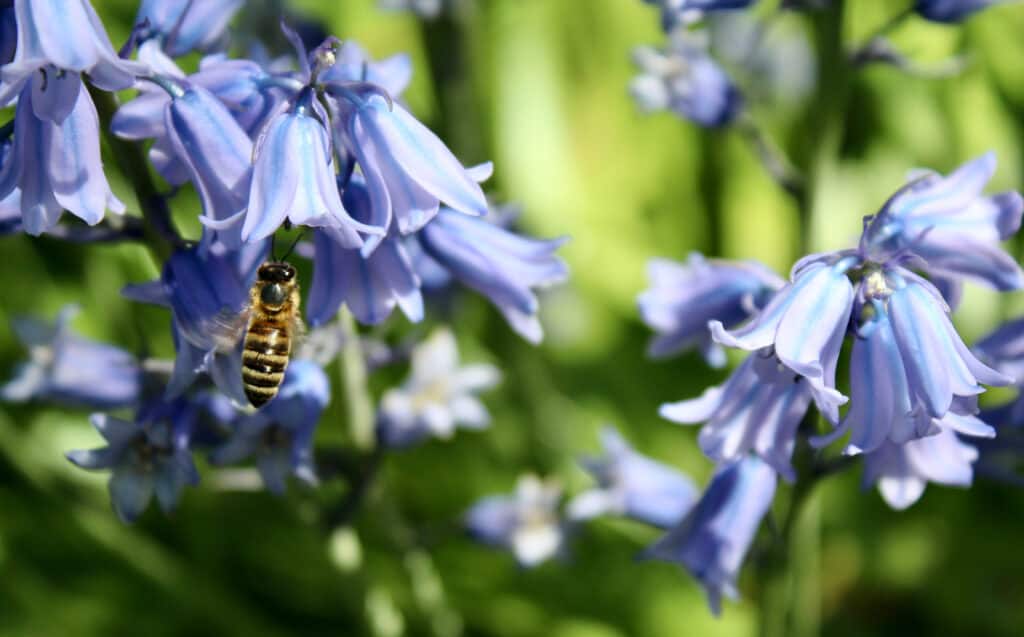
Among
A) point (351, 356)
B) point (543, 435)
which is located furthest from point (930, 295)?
point (543, 435)

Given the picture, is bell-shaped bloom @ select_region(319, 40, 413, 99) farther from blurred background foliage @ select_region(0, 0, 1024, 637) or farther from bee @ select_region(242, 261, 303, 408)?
blurred background foliage @ select_region(0, 0, 1024, 637)

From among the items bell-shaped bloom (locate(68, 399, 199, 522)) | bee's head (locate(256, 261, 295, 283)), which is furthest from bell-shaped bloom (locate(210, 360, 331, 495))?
bee's head (locate(256, 261, 295, 283))

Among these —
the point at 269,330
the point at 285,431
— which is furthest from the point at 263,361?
the point at 285,431

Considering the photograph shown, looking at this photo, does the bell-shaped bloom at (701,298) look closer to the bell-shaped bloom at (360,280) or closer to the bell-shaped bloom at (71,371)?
the bell-shaped bloom at (360,280)

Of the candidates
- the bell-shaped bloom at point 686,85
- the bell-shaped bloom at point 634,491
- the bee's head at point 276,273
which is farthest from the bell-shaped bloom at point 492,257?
the bell-shaped bloom at point 686,85

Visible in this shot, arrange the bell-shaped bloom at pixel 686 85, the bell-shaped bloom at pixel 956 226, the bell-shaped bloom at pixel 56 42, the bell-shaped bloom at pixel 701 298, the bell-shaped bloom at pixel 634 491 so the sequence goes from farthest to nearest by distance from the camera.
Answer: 1. the bell-shaped bloom at pixel 686 85
2. the bell-shaped bloom at pixel 634 491
3. the bell-shaped bloom at pixel 701 298
4. the bell-shaped bloom at pixel 956 226
5. the bell-shaped bloom at pixel 56 42
